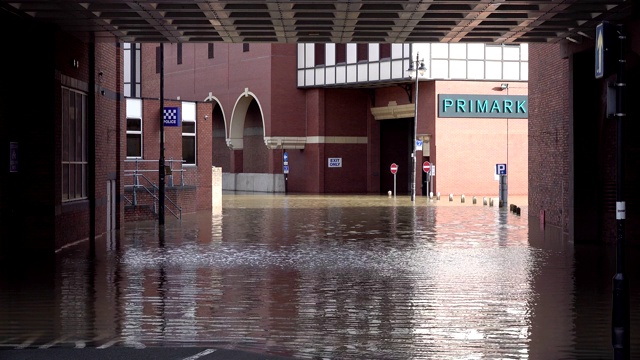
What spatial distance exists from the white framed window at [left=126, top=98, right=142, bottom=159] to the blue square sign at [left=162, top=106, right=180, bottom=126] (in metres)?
1.00

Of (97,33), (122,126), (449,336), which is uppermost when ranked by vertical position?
(97,33)

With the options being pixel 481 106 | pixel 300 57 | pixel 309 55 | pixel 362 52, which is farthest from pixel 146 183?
pixel 300 57

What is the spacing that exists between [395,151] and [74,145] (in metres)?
43.3

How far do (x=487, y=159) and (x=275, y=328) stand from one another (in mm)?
47169

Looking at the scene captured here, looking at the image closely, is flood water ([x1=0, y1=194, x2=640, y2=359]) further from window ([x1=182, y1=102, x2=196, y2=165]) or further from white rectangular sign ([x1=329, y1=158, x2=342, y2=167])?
white rectangular sign ([x1=329, y1=158, x2=342, y2=167])

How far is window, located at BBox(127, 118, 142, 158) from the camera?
3978cm

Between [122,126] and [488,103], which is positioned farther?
[488,103]

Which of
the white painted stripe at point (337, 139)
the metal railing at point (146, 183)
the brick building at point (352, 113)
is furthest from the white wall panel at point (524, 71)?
the metal railing at point (146, 183)

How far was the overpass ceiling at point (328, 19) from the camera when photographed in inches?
818

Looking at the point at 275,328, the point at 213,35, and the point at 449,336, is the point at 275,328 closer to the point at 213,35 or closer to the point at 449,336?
the point at 449,336

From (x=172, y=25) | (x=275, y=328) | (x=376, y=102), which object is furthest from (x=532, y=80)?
(x=376, y=102)

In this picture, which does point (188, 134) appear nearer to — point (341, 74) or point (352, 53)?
point (352, 53)

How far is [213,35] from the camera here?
83.1 ft

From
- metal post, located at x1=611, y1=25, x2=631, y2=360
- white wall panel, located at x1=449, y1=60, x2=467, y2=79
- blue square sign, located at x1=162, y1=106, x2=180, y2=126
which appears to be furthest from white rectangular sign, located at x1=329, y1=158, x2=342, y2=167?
metal post, located at x1=611, y1=25, x2=631, y2=360
